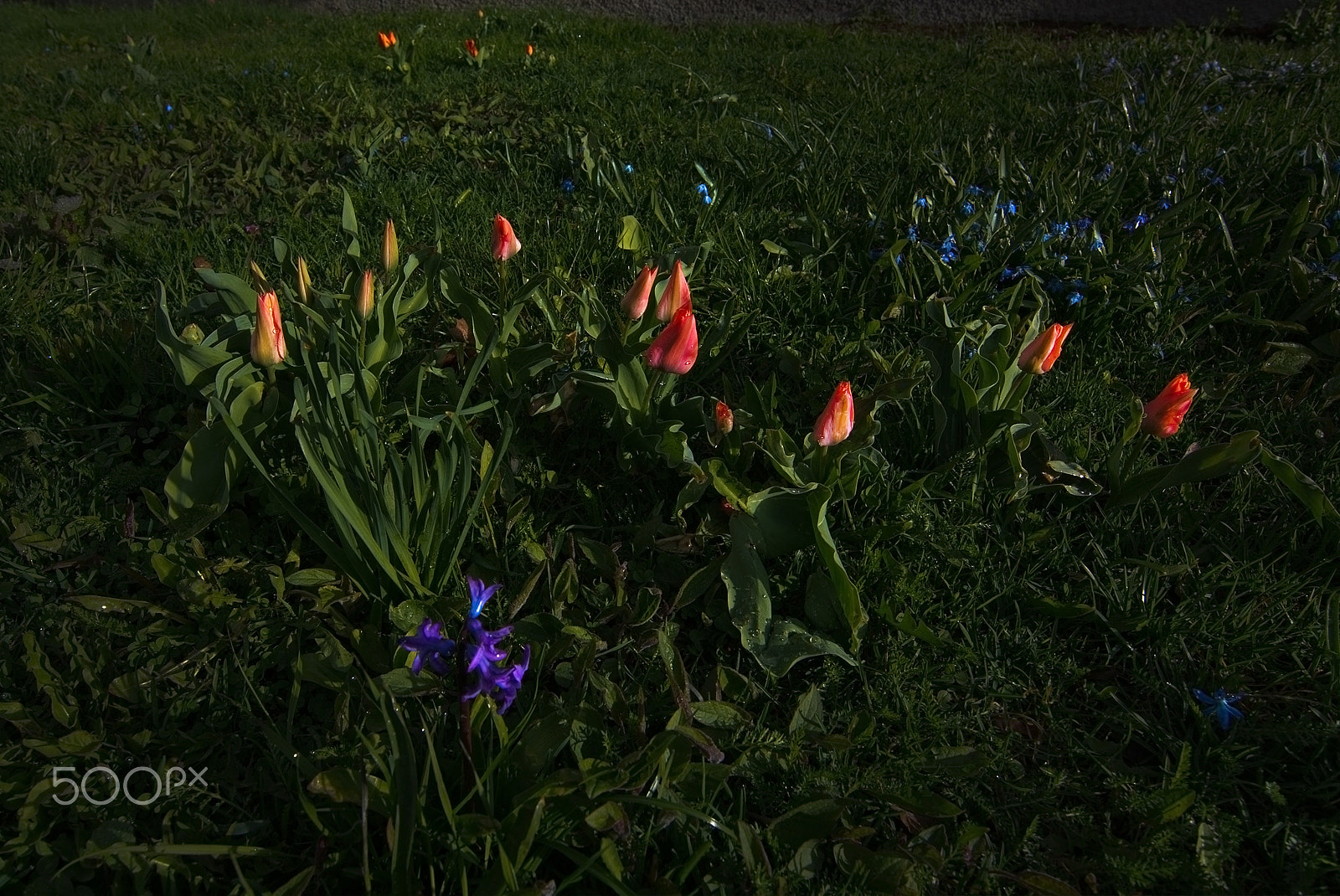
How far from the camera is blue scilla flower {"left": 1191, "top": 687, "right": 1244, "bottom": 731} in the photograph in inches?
53.2

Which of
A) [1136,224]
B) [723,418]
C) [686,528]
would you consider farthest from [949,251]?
[686,528]

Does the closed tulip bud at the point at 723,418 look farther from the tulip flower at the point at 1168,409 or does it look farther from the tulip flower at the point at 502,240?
the tulip flower at the point at 1168,409

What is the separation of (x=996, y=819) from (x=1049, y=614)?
0.41 m

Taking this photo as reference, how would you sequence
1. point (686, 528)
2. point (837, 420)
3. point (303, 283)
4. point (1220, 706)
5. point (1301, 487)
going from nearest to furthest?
point (1220, 706) → point (837, 420) → point (1301, 487) → point (686, 528) → point (303, 283)

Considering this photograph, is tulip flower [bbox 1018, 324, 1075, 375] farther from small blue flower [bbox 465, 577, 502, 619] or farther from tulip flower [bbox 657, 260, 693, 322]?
small blue flower [bbox 465, 577, 502, 619]

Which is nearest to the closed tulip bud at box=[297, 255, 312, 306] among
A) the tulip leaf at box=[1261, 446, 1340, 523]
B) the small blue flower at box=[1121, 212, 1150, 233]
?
the tulip leaf at box=[1261, 446, 1340, 523]

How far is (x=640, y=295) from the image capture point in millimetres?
1656

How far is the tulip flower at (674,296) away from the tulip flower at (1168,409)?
91cm

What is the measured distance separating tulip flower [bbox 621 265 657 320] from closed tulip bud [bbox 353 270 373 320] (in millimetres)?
489

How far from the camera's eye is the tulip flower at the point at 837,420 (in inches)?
57.4

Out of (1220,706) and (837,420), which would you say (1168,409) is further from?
(837,420)

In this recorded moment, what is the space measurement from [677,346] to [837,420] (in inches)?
12.4

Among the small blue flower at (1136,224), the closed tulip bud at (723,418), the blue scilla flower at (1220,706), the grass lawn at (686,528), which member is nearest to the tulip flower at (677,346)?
the grass lawn at (686,528)

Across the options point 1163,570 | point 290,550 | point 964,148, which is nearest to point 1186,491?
point 1163,570
